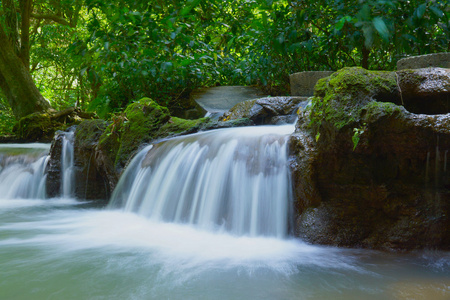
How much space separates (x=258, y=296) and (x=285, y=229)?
1156mm

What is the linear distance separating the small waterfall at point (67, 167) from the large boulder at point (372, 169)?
160 inches

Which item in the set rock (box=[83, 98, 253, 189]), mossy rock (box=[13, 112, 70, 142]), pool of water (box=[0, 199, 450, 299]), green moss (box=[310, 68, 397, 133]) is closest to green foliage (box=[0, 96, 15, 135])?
mossy rock (box=[13, 112, 70, 142])

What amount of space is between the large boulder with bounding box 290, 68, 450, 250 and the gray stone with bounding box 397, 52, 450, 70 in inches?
53.5

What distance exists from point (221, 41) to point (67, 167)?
3882mm

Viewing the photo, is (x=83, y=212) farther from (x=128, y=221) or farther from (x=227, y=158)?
A: (x=227, y=158)

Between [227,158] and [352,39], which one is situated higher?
[352,39]

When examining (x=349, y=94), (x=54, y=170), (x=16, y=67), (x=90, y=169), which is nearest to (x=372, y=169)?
(x=349, y=94)

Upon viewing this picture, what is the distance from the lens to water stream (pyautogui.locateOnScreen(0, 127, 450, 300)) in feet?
7.25

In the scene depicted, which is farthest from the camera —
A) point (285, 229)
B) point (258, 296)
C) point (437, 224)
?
point (285, 229)

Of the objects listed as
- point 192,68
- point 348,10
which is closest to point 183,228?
point 348,10

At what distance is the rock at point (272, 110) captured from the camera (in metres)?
5.39

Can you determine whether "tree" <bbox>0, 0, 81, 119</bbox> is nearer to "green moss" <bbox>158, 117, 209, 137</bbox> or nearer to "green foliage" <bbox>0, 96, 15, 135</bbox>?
"green foliage" <bbox>0, 96, 15, 135</bbox>

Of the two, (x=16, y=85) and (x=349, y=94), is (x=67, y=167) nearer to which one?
(x=349, y=94)

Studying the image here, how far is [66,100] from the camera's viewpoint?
16.3 m
